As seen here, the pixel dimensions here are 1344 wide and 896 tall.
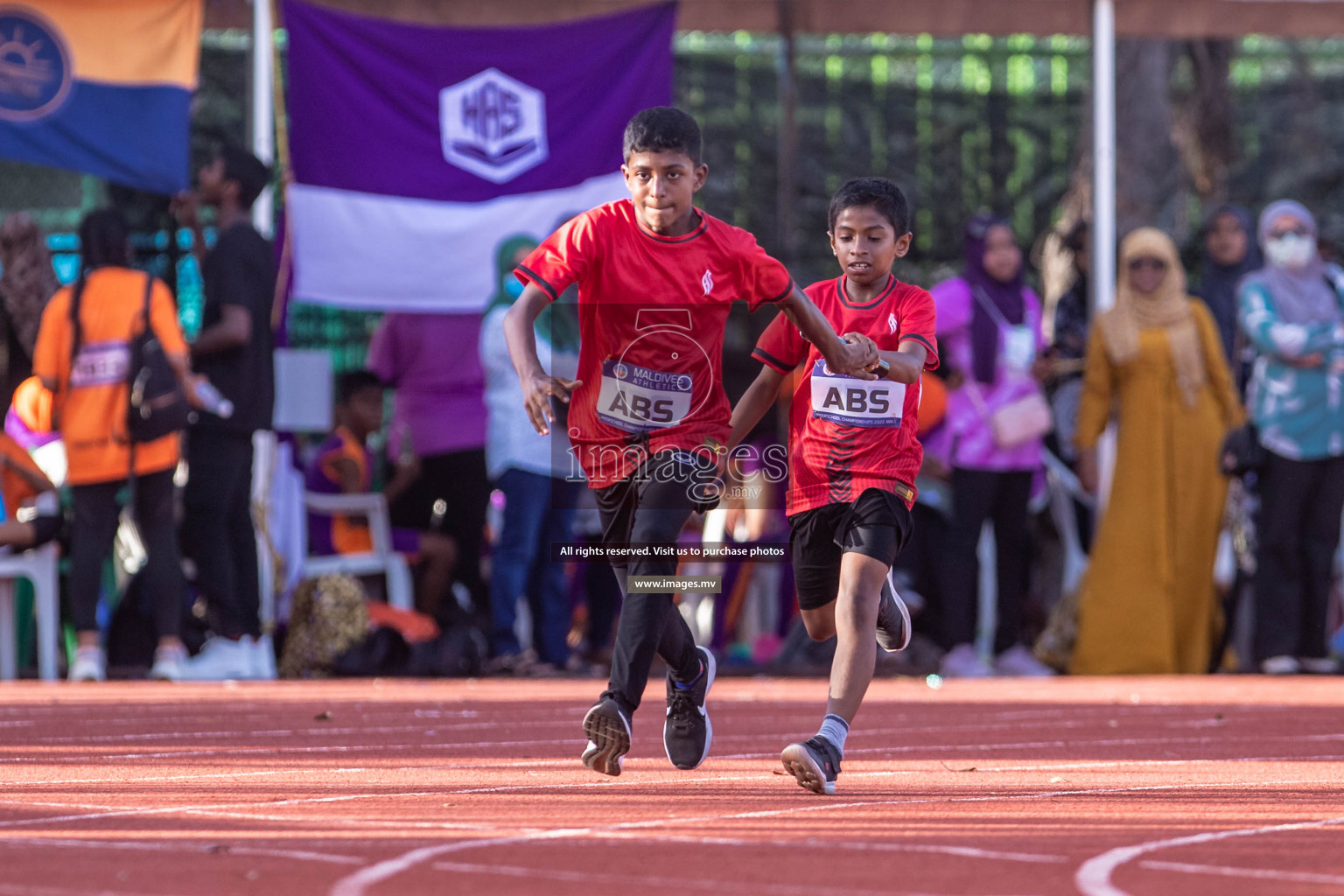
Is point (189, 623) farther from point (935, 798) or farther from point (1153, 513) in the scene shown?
point (935, 798)

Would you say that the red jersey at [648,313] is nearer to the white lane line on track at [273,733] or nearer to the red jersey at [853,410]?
the red jersey at [853,410]

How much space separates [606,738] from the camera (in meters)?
5.31

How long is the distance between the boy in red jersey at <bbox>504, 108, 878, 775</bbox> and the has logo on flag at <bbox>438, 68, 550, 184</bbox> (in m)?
5.96

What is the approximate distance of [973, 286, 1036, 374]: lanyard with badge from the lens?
1114 centimetres

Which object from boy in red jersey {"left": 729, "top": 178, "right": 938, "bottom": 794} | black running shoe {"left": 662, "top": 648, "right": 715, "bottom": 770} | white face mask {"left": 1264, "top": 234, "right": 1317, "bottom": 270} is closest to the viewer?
boy in red jersey {"left": 729, "top": 178, "right": 938, "bottom": 794}

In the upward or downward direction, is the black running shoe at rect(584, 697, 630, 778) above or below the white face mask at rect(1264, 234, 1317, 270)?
below

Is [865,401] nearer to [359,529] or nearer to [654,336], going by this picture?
[654,336]

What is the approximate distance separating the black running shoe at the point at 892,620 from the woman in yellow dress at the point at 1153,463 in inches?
219

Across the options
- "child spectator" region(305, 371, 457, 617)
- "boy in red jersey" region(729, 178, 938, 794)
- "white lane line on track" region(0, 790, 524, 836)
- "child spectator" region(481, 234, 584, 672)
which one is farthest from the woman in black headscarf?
"white lane line on track" region(0, 790, 524, 836)

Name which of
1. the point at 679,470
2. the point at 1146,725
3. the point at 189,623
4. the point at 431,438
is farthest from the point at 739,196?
the point at 679,470

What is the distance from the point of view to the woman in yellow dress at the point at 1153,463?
1115cm

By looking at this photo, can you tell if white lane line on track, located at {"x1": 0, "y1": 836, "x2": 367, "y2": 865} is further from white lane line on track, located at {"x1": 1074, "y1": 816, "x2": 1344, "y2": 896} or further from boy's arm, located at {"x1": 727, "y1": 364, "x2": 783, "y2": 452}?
boy's arm, located at {"x1": 727, "y1": 364, "x2": 783, "y2": 452}

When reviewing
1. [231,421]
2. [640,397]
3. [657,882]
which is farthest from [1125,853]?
[231,421]

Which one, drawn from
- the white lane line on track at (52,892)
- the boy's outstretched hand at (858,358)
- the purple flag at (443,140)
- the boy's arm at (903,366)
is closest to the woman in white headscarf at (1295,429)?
the purple flag at (443,140)
